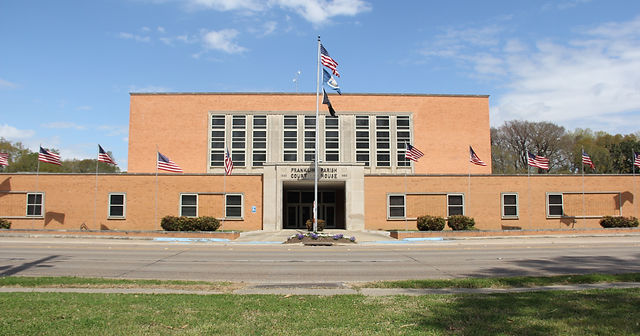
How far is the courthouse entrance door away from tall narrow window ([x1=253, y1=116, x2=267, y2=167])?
166 inches

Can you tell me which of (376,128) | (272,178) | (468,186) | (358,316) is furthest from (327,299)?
(376,128)

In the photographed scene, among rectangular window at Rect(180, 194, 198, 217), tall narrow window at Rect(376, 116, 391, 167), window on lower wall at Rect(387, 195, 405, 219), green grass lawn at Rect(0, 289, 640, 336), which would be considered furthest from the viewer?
tall narrow window at Rect(376, 116, 391, 167)

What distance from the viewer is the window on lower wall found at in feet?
121

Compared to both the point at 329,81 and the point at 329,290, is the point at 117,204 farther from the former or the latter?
the point at 329,290

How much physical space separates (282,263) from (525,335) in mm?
11404

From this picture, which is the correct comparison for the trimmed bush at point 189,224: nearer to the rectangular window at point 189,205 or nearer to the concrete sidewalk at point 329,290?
the rectangular window at point 189,205

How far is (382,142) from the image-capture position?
45.2 m

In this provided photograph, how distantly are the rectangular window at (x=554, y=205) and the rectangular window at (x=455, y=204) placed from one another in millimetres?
6866

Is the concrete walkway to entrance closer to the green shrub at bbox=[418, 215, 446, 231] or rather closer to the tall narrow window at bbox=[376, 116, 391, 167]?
the green shrub at bbox=[418, 215, 446, 231]

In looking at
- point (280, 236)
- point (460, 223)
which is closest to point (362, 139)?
point (460, 223)

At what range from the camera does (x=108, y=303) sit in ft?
29.0

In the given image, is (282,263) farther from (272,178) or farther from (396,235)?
(272,178)

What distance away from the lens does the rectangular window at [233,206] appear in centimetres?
3678

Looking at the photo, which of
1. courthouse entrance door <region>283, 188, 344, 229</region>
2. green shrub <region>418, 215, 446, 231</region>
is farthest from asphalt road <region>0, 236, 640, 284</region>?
courthouse entrance door <region>283, 188, 344, 229</region>
